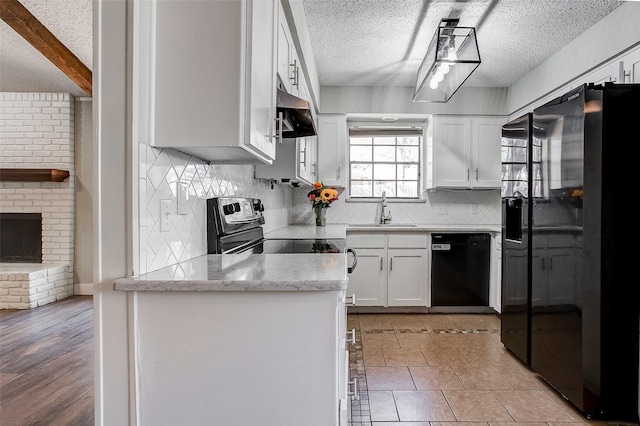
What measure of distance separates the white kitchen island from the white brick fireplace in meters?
4.29

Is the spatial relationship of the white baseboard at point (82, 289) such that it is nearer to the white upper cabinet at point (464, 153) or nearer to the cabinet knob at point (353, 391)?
the cabinet knob at point (353, 391)

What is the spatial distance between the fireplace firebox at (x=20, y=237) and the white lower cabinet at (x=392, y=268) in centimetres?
369

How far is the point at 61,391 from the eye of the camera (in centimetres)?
244

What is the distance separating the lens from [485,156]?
4551 millimetres

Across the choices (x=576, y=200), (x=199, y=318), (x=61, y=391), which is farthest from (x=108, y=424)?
(x=576, y=200)

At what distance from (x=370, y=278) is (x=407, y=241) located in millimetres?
534

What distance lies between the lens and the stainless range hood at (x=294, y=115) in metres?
1.95

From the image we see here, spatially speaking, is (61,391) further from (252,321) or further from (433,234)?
(433,234)

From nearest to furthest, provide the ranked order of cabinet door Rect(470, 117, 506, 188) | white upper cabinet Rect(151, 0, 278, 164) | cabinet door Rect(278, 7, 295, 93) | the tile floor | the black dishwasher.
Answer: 1. white upper cabinet Rect(151, 0, 278, 164)
2. cabinet door Rect(278, 7, 295, 93)
3. the tile floor
4. the black dishwasher
5. cabinet door Rect(470, 117, 506, 188)

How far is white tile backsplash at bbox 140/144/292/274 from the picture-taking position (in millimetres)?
1351

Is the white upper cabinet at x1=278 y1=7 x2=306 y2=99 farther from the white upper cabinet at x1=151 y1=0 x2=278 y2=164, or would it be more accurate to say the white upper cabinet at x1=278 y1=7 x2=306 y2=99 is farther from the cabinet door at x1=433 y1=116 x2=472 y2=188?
the cabinet door at x1=433 y1=116 x2=472 y2=188

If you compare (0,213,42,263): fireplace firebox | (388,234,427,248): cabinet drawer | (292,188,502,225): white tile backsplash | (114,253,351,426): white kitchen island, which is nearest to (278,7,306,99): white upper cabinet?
(114,253,351,426): white kitchen island

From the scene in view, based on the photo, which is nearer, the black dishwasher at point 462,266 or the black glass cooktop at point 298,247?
the black glass cooktop at point 298,247

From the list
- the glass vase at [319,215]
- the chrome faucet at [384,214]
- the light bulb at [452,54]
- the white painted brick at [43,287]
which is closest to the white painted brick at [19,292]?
the white painted brick at [43,287]
